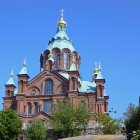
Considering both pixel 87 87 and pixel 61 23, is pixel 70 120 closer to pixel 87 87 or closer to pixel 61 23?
pixel 87 87

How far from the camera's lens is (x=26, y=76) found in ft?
266

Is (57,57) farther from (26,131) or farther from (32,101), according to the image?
(26,131)

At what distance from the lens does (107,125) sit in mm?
66312

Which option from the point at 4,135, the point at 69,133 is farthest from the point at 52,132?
the point at 4,135

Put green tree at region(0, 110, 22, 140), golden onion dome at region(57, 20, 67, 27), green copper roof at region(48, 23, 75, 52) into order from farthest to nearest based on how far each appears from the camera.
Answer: golden onion dome at region(57, 20, 67, 27)
green copper roof at region(48, 23, 75, 52)
green tree at region(0, 110, 22, 140)

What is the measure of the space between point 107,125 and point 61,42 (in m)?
29.0

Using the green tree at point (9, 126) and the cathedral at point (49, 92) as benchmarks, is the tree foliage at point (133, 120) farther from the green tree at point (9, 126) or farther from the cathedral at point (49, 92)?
the cathedral at point (49, 92)

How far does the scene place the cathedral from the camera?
77.4 meters

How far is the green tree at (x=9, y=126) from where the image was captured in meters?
61.3

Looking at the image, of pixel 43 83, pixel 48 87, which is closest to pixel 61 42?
pixel 43 83

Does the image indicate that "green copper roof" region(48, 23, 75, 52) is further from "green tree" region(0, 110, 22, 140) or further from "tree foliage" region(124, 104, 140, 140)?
"tree foliage" region(124, 104, 140, 140)

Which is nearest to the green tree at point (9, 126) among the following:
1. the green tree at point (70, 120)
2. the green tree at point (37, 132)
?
the green tree at point (37, 132)

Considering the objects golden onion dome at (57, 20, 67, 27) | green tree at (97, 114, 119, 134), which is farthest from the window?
golden onion dome at (57, 20, 67, 27)

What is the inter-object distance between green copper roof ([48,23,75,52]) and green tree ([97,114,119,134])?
24.0m
